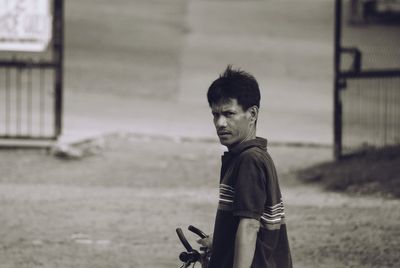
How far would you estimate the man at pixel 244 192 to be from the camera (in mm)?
3506

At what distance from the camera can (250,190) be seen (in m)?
3.51

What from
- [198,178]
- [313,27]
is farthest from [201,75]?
[198,178]

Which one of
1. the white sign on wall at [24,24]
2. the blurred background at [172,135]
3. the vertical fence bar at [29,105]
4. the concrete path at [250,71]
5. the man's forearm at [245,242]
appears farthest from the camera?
the concrete path at [250,71]

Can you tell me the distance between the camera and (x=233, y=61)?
2075 cm

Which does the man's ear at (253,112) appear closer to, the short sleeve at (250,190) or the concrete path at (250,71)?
the short sleeve at (250,190)

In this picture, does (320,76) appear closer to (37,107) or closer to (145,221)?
(37,107)

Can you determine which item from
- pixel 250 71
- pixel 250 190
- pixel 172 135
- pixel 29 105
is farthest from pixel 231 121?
pixel 250 71

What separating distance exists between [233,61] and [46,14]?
340 inches

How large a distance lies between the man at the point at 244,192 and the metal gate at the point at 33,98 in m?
8.79

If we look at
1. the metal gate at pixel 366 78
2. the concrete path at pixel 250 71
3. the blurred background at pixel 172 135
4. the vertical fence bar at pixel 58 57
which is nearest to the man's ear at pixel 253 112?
the blurred background at pixel 172 135

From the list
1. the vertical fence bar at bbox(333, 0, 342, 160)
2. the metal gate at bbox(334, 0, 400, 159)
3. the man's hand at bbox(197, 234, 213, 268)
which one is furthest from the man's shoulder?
the vertical fence bar at bbox(333, 0, 342, 160)

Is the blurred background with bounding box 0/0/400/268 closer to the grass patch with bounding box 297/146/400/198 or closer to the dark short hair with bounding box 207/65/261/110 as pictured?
the grass patch with bounding box 297/146/400/198

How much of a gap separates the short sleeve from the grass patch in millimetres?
6225

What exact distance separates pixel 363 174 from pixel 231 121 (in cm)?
680
